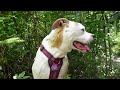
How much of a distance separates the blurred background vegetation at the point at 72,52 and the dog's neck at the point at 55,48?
0.16 metres

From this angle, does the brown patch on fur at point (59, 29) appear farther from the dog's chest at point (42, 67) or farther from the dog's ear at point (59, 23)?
the dog's chest at point (42, 67)

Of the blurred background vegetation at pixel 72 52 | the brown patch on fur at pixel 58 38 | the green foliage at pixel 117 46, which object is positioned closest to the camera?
the brown patch on fur at pixel 58 38

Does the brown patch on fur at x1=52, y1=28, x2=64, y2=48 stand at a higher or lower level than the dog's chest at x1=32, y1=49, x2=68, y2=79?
higher

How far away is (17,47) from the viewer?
87.4 inches

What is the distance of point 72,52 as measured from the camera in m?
2.11

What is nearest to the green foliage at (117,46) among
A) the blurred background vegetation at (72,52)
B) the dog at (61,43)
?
the blurred background vegetation at (72,52)

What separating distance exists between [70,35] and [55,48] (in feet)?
0.41

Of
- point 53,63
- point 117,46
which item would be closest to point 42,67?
point 53,63

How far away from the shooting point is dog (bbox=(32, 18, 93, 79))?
1890 mm

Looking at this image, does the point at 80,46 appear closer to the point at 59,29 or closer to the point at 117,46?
the point at 59,29

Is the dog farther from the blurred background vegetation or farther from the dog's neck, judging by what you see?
the blurred background vegetation

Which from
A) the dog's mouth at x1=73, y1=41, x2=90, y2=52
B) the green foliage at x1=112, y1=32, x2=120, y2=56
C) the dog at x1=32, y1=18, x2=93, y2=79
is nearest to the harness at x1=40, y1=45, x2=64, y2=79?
the dog at x1=32, y1=18, x2=93, y2=79

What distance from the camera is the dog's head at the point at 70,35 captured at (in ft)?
6.19
